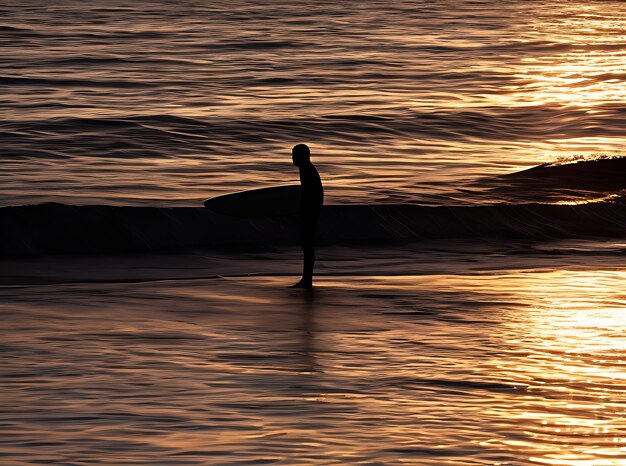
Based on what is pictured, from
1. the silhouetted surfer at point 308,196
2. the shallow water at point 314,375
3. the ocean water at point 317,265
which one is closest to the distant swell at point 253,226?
the ocean water at point 317,265

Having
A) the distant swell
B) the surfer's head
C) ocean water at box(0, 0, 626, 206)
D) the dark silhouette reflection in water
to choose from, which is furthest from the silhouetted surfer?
ocean water at box(0, 0, 626, 206)

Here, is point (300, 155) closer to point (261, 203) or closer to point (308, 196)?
point (308, 196)

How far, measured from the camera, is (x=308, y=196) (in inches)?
601

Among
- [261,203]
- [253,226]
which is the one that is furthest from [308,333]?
[253,226]

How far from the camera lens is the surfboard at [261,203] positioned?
1630 centimetres

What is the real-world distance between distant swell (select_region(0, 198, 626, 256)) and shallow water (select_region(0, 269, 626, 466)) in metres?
4.69

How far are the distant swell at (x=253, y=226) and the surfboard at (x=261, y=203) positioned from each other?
3.93 m

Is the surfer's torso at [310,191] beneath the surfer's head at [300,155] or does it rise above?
beneath

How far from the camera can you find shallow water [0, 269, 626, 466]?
8984 millimetres

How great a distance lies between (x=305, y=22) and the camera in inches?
2677

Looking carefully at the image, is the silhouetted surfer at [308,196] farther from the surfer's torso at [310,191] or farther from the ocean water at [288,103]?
the ocean water at [288,103]

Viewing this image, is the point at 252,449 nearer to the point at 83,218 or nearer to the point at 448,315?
the point at 448,315

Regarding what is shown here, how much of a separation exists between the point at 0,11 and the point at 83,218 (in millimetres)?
53274

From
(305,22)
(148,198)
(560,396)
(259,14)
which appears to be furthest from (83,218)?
(259,14)
